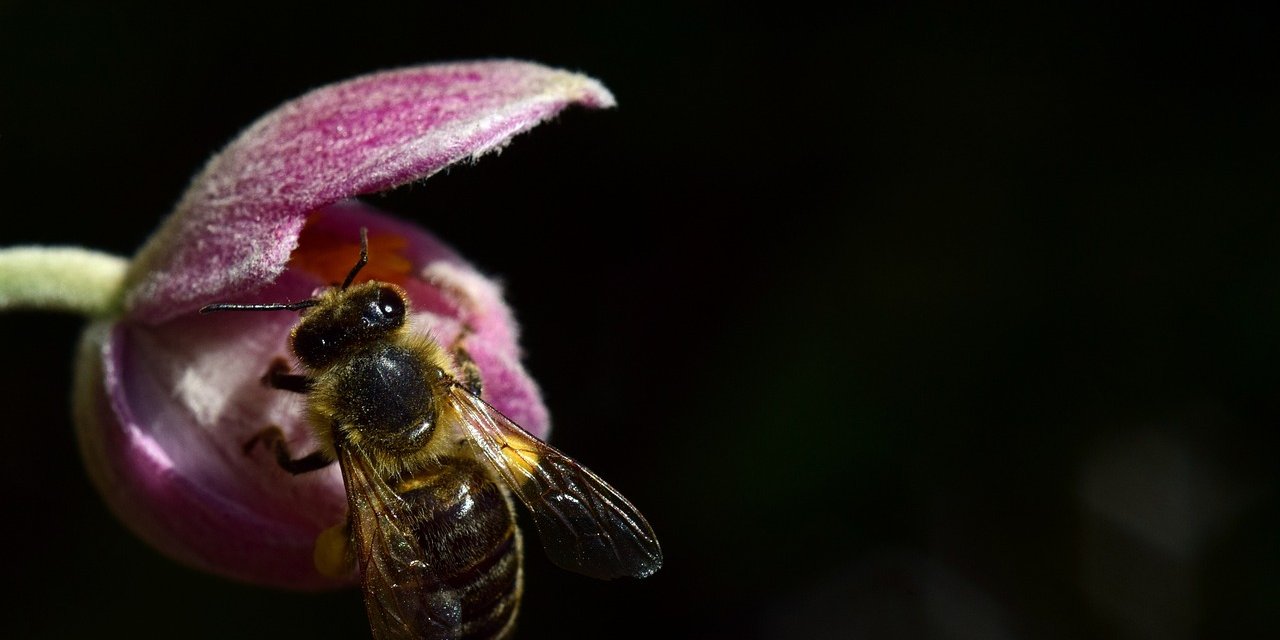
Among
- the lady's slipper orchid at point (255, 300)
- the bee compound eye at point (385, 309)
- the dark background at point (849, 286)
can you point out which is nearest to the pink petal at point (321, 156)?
the lady's slipper orchid at point (255, 300)

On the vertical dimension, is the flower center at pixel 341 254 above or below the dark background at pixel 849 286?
above

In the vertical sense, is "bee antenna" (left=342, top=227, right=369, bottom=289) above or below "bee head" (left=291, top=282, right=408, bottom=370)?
above

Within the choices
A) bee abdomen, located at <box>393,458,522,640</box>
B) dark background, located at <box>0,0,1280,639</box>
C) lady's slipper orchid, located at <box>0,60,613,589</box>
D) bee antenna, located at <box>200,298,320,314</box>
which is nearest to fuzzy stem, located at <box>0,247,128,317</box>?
lady's slipper orchid, located at <box>0,60,613,589</box>

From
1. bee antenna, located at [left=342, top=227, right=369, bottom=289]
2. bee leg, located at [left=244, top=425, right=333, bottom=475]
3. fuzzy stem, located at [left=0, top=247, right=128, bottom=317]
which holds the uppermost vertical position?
bee antenna, located at [left=342, top=227, right=369, bottom=289]

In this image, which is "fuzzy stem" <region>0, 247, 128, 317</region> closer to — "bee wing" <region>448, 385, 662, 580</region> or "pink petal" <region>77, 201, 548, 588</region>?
"pink petal" <region>77, 201, 548, 588</region>

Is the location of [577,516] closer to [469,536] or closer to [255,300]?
[469,536]

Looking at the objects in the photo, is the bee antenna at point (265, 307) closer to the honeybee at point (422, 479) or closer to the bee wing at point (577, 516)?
the honeybee at point (422, 479)

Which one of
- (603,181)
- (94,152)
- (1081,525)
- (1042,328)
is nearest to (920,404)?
(1042,328)
